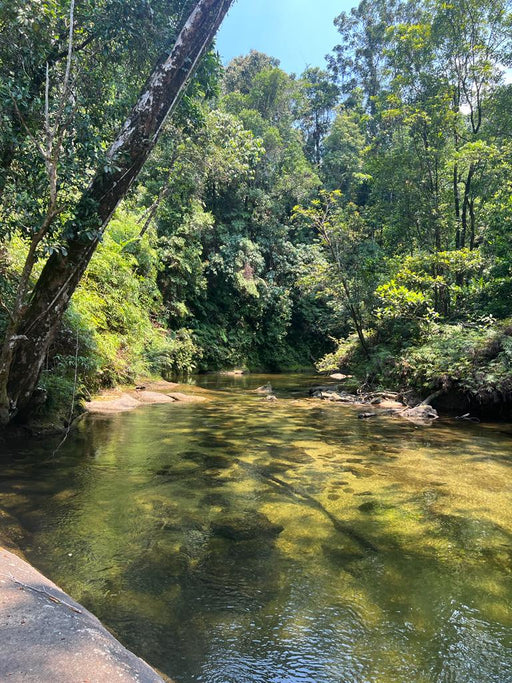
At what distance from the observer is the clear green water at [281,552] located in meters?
2.41

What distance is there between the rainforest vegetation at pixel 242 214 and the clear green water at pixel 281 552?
210 cm

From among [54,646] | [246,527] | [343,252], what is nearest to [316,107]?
[343,252]

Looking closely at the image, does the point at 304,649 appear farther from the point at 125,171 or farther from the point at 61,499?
the point at 125,171

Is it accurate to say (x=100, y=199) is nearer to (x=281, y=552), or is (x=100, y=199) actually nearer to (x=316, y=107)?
(x=281, y=552)

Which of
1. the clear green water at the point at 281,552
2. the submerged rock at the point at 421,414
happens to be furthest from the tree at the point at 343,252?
the clear green water at the point at 281,552

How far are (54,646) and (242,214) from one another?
26595 mm

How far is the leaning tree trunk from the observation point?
18.2 ft

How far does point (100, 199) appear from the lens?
18.3 ft

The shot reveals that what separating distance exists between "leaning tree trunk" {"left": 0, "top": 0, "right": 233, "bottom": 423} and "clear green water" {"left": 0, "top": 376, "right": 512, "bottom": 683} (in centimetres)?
131

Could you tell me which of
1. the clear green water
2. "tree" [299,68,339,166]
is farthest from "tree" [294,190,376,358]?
"tree" [299,68,339,166]

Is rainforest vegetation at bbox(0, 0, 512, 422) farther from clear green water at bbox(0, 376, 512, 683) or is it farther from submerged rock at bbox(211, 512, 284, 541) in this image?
submerged rock at bbox(211, 512, 284, 541)

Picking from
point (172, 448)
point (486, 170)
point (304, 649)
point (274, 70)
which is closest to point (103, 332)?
point (172, 448)

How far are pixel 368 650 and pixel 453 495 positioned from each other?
3053mm

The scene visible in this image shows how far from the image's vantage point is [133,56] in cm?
701
